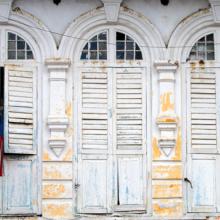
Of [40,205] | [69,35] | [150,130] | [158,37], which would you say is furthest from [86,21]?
[40,205]

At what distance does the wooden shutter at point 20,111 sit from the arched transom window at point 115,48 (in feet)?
3.09

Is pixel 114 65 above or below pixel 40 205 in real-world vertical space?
above

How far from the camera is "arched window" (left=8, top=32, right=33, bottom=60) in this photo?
11.7 meters

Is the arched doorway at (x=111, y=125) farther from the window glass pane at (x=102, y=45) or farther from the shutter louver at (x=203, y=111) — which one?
the shutter louver at (x=203, y=111)

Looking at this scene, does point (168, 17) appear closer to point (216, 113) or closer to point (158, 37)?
point (158, 37)

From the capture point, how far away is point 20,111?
1149 centimetres

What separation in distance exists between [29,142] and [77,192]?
1.01 m

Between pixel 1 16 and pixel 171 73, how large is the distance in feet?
8.62

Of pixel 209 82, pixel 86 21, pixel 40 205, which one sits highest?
pixel 86 21

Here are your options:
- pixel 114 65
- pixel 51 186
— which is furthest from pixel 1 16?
pixel 51 186

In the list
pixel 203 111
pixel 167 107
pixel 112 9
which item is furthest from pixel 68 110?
pixel 203 111

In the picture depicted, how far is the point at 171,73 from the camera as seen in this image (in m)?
11.6

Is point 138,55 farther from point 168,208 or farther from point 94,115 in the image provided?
point 168,208

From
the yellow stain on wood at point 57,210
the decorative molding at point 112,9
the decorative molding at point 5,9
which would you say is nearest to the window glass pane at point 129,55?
the decorative molding at point 112,9
